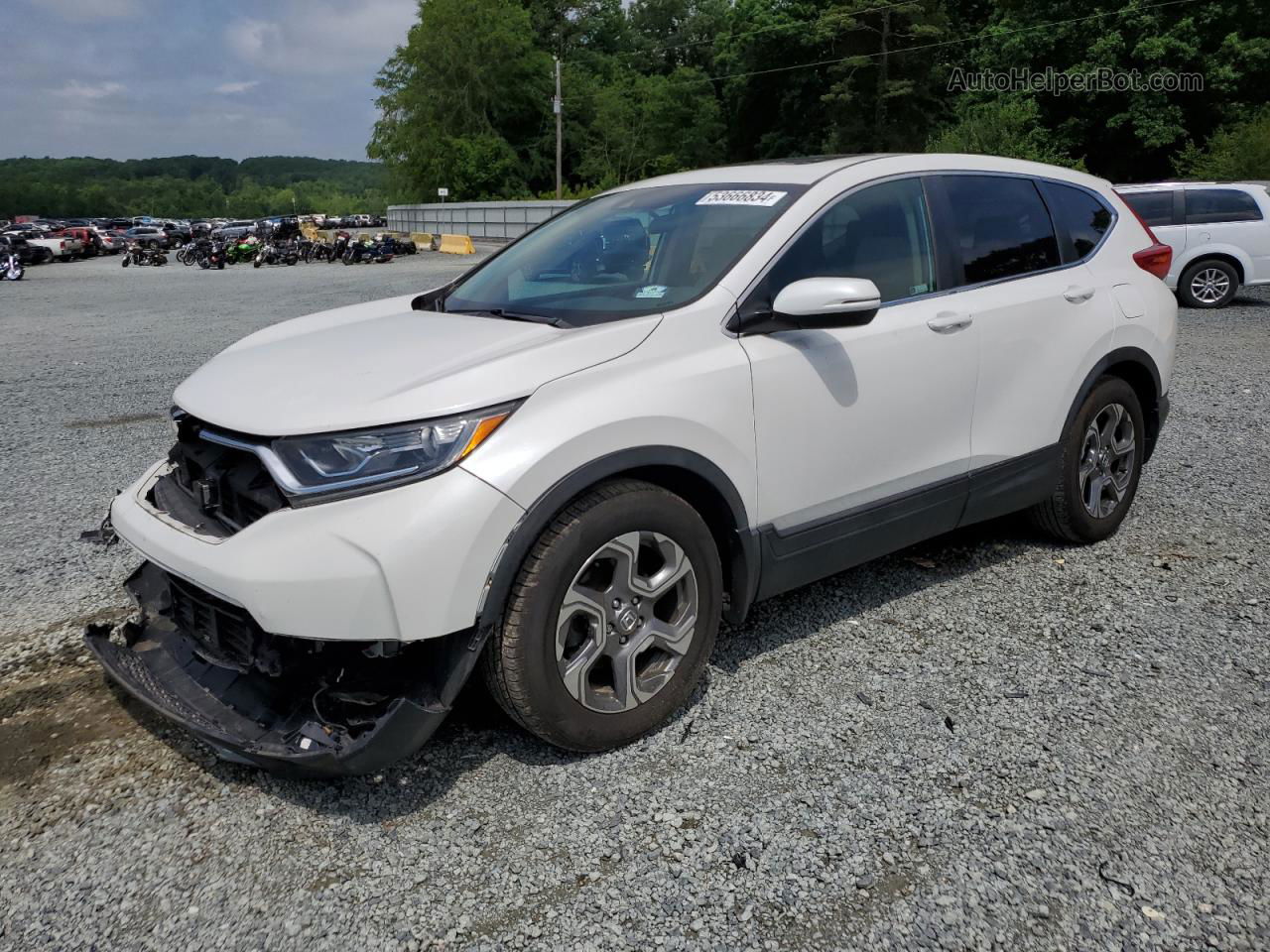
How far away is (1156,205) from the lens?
1429 cm

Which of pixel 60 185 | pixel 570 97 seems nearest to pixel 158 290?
pixel 570 97

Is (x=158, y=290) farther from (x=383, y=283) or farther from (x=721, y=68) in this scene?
(x=721, y=68)

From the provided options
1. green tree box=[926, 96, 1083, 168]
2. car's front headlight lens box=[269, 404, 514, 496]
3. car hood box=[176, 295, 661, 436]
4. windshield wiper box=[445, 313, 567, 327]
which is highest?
green tree box=[926, 96, 1083, 168]

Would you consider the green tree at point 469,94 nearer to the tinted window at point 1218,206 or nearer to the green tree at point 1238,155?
the green tree at point 1238,155

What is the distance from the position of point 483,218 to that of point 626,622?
48094 mm

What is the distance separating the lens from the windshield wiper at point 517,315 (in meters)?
3.31

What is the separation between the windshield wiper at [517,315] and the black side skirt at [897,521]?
3.10 feet

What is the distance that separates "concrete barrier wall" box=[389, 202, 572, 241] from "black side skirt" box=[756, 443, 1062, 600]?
36805mm

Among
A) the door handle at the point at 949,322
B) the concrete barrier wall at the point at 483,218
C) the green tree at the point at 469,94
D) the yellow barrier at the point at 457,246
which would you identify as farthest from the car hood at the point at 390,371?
the green tree at the point at 469,94

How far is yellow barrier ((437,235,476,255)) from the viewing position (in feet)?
126

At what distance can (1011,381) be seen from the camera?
13.3 ft

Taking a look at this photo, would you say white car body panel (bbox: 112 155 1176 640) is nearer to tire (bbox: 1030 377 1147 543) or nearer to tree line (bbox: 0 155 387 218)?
tire (bbox: 1030 377 1147 543)

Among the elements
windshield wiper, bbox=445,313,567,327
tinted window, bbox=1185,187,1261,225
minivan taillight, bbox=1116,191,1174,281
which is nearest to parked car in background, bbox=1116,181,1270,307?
tinted window, bbox=1185,187,1261,225

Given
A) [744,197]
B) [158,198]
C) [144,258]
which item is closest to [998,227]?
[744,197]
